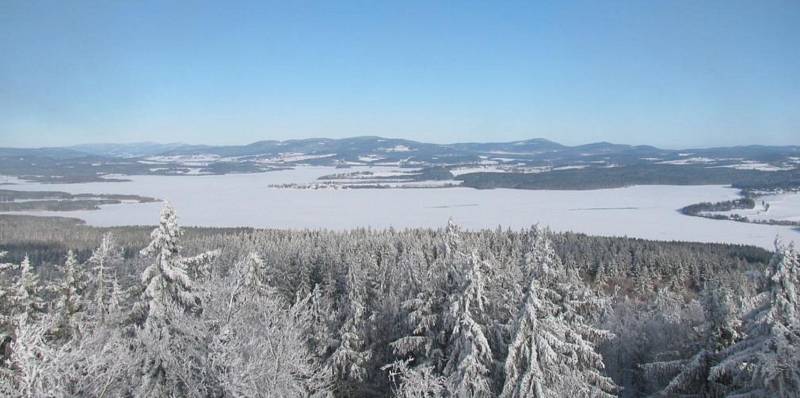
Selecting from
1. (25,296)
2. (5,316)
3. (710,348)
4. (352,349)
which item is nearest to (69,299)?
(25,296)

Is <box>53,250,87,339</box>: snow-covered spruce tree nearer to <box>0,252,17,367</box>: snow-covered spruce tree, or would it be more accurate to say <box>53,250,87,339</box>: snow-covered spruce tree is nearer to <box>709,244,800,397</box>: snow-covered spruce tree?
<box>0,252,17,367</box>: snow-covered spruce tree

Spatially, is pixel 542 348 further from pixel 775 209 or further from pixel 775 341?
pixel 775 209

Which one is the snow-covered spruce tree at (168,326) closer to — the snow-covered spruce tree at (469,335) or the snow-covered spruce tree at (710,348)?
the snow-covered spruce tree at (469,335)

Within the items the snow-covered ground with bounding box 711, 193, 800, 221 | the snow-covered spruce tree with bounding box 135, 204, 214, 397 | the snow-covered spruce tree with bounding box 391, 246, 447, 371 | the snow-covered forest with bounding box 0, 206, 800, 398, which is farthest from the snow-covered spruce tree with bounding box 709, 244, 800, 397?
the snow-covered ground with bounding box 711, 193, 800, 221

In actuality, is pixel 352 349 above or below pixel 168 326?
below

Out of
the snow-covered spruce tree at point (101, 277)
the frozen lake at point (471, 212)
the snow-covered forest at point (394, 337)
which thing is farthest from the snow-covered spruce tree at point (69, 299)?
the frozen lake at point (471, 212)

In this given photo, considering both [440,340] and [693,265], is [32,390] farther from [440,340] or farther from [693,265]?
[693,265]

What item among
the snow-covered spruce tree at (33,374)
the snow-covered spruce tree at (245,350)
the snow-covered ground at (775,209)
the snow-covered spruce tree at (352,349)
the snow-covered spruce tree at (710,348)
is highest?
the snow-covered spruce tree at (33,374)
